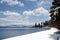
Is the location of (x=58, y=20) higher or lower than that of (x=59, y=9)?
lower

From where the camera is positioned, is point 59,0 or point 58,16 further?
point 59,0

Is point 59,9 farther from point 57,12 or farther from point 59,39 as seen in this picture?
point 59,39

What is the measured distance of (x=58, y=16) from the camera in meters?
19.4

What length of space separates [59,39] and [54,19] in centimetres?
924

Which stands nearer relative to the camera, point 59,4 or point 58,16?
point 58,16

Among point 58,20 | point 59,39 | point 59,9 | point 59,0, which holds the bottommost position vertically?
point 59,39

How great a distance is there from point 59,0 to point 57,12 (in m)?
3.98

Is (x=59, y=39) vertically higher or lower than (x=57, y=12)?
lower

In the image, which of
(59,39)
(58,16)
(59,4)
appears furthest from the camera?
(59,4)

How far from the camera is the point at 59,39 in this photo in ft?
37.9

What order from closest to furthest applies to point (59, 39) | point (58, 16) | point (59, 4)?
1. point (59, 39)
2. point (58, 16)
3. point (59, 4)

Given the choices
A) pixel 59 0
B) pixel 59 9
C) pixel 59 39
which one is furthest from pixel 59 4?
pixel 59 39

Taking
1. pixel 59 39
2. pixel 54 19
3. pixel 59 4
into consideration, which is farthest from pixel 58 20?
pixel 59 39

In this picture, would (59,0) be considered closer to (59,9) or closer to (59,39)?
(59,9)
